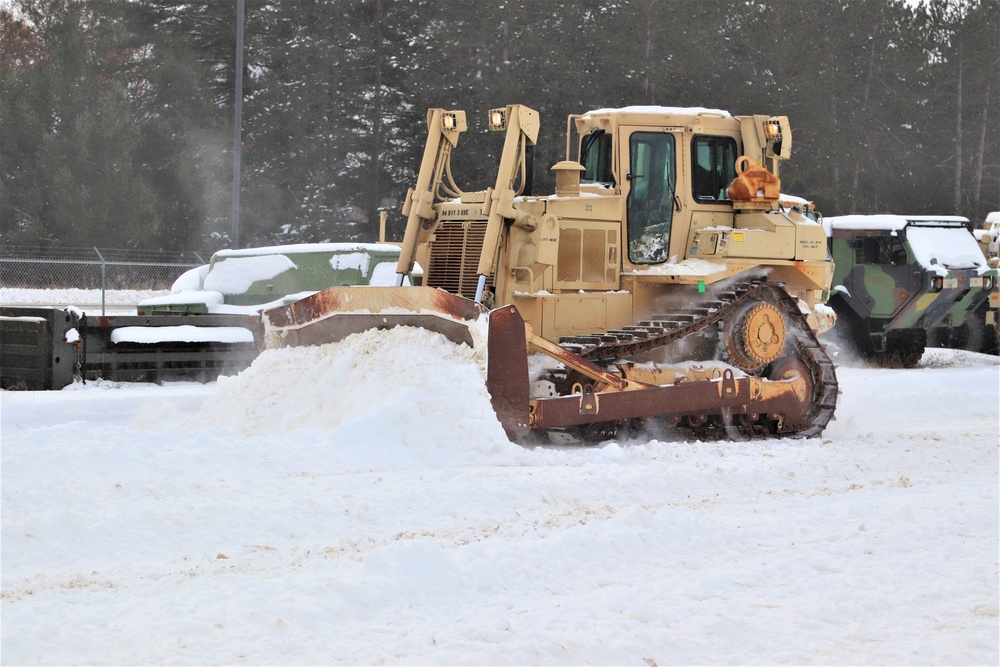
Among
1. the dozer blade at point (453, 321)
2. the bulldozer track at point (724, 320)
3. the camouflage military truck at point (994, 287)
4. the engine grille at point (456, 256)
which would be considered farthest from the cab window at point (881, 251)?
the dozer blade at point (453, 321)

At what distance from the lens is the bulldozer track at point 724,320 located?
10.0 metres

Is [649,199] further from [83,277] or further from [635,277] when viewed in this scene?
[83,277]

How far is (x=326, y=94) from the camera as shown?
3122 cm

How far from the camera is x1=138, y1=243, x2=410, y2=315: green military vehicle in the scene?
1620 centimetres

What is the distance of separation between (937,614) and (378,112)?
27598 mm

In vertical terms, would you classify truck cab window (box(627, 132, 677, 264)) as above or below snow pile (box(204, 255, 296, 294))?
above

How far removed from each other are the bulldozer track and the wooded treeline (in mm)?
17870

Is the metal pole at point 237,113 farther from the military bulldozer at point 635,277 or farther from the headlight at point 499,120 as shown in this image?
the headlight at point 499,120

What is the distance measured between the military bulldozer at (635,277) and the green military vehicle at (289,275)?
4730mm

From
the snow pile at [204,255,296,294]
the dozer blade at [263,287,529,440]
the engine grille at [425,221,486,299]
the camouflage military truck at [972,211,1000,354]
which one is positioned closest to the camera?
the dozer blade at [263,287,529,440]

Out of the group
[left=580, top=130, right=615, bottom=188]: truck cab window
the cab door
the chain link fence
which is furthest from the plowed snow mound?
the chain link fence

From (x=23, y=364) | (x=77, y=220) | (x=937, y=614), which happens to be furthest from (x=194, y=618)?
(x=77, y=220)

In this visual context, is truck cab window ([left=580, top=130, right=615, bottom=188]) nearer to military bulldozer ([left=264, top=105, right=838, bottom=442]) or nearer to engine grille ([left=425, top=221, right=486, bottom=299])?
military bulldozer ([left=264, top=105, right=838, bottom=442])

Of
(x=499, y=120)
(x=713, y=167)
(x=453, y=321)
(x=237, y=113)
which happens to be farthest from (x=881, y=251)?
(x=237, y=113)
